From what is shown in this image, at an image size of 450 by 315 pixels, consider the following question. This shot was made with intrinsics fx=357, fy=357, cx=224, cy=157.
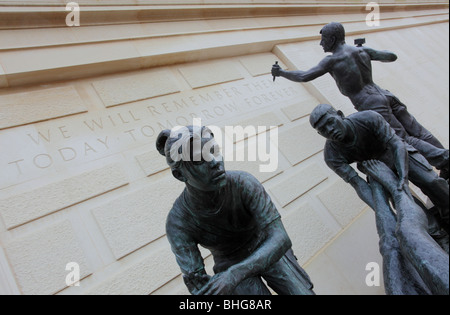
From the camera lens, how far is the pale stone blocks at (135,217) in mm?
3713

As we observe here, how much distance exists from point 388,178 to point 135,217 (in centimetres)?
259

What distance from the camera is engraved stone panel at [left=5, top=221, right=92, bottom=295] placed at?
10.4ft

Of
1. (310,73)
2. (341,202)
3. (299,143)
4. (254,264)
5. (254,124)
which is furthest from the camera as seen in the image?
(299,143)

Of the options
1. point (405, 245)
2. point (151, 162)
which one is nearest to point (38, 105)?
point (151, 162)

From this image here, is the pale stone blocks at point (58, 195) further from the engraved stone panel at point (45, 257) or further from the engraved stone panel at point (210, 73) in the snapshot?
the engraved stone panel at point (210, 73)

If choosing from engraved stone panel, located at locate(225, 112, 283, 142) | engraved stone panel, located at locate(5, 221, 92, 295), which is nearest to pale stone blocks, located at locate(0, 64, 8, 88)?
engraved stone panel, located at locate(5, 221, 92, 295)

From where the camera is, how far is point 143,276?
3592mm

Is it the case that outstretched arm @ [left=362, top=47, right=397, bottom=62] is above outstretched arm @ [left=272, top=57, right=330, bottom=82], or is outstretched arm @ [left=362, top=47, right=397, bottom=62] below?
below

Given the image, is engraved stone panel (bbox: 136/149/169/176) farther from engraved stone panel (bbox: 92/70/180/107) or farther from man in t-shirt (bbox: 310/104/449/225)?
man in t-shirt (bbox: 310/104/449/225)

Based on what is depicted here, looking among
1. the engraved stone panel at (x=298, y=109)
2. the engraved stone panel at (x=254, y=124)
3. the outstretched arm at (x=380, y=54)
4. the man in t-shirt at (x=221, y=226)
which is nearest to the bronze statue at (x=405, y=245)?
the man in t-shirt at (x=221, y=226)

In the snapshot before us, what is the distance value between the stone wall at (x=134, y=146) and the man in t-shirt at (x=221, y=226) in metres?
1.71

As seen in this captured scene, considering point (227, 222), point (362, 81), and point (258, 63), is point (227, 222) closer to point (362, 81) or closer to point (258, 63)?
point (362, 81)
